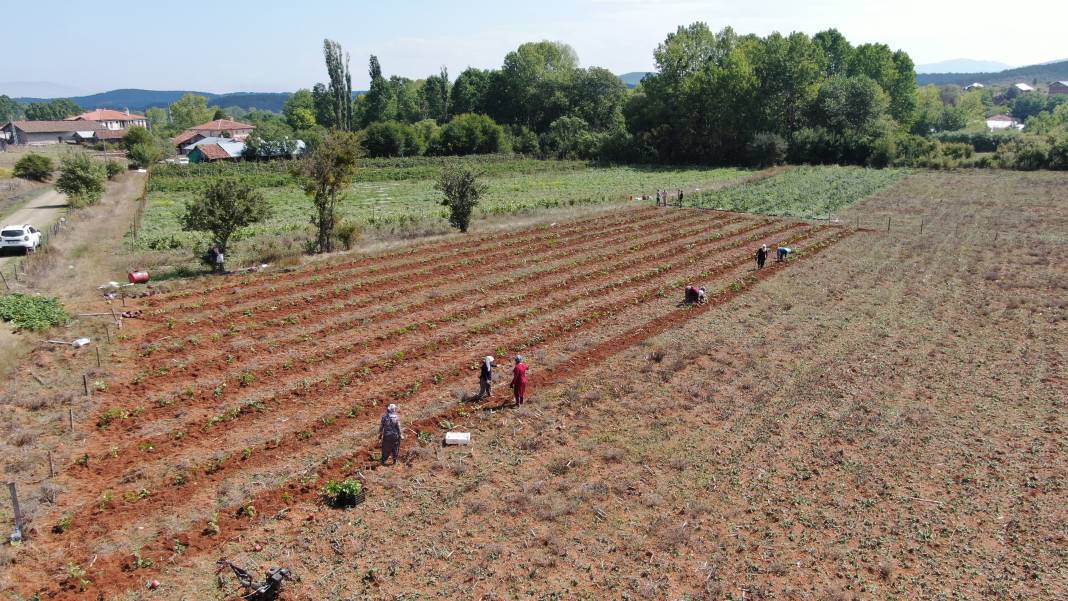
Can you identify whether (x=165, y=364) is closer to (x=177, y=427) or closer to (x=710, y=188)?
(x=177, y=427)

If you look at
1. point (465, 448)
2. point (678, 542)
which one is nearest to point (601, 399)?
point (465, 448)

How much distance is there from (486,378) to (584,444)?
10.8 feet

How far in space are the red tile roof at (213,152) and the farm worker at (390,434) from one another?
84.9 meters

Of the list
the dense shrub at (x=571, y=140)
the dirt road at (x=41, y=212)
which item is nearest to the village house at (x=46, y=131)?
the dense shrub at (x=571, y=140)

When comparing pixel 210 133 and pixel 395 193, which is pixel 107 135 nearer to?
pixel 210 133

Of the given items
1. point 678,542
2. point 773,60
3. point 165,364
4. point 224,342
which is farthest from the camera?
point 773,60

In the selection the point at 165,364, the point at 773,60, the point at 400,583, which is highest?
the point at 773,60

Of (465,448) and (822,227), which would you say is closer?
(465,448)

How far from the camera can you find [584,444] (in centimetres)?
1478

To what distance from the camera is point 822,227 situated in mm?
40156

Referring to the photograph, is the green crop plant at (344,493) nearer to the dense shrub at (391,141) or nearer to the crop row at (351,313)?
the crop row at (351,313)

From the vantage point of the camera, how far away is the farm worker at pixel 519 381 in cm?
1623

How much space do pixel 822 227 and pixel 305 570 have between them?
37.1 m

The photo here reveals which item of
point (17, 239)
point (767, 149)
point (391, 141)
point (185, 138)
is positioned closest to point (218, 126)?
point (185, 138)
